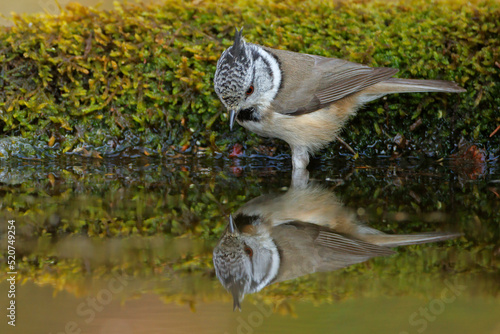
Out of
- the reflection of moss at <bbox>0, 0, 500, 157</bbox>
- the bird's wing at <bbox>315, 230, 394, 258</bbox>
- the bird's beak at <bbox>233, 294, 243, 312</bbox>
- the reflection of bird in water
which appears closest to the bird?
the reflection of moss at <bbox>0, 0, 500, 157</bbox>

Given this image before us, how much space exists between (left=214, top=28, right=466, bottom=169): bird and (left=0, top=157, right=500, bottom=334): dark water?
0.41 m

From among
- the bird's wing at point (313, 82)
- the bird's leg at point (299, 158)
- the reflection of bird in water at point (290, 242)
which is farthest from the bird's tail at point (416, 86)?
the reflection of bird in water at point (290, 242)

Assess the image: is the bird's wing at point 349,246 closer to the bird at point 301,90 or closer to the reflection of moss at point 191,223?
the reflection of moss at point 191,223

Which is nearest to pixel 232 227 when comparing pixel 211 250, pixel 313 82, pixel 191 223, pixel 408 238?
pixel 191 223

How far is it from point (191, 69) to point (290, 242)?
2.71 meters

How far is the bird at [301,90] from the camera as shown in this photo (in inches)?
171

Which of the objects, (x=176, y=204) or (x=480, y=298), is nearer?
(x=480, y=298)

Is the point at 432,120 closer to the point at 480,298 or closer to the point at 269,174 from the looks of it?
the point at 269,174

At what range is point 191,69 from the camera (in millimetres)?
5039

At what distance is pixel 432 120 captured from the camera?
502 centimetres

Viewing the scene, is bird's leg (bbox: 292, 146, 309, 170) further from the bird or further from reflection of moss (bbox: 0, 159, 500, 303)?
reflection of moss (bbox: 0, 159, 500, 303)

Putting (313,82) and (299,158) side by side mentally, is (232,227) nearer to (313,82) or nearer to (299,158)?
(299,158)

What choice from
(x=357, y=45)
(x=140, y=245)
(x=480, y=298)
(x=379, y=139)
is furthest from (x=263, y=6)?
(x=480, y=298)

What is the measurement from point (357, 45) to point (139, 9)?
2.34 metres
